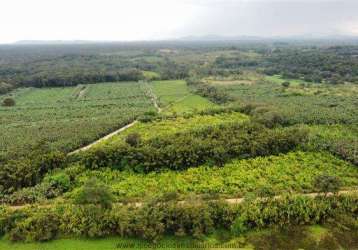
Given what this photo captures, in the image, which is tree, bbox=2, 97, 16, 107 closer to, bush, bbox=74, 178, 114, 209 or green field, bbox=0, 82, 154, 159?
green field, bbox=0, 82, 154, 159

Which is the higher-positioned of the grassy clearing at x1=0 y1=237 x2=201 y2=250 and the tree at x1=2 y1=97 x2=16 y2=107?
the tree at x1=2 y1=97 x2=16 y2=107

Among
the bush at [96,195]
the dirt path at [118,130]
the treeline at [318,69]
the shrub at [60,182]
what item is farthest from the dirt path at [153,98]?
the treeline at [318,69]

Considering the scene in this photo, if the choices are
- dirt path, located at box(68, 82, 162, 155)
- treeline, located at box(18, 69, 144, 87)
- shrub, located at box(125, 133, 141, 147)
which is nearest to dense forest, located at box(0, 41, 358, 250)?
shrub, located at box(125, 133, 141, 147)

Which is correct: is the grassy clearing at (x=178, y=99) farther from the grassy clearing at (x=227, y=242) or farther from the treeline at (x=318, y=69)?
the grassy clearing at (x=227, y=242)

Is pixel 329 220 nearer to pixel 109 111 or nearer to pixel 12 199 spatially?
pixel 12 199

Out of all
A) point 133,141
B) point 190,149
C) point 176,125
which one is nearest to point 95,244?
point 190,149

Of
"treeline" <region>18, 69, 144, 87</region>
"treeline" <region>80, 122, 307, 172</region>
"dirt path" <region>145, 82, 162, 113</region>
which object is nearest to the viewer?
"treeline" <region>80, 122, 307, 172</region>

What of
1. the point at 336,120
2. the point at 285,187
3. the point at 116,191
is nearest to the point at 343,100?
the point at 336,120
